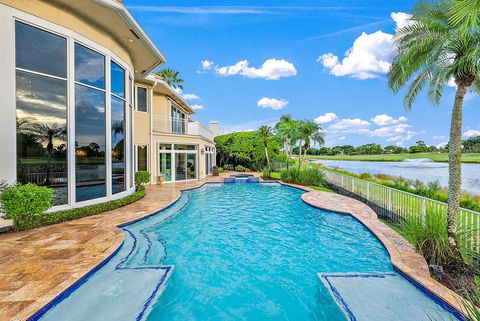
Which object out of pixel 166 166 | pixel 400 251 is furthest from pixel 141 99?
pixel 400 251

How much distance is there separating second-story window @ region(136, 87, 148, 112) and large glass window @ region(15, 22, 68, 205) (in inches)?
318

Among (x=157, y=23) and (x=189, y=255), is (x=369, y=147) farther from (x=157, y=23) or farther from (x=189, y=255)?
(x=189, y=255)

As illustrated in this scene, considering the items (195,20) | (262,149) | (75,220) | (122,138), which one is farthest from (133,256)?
(262,149)

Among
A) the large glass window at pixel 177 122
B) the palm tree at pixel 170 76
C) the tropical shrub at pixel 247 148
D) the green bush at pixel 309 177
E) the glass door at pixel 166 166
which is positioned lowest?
the green bush at pixel 309 177

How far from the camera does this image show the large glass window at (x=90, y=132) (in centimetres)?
768

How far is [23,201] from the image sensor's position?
5777 mm

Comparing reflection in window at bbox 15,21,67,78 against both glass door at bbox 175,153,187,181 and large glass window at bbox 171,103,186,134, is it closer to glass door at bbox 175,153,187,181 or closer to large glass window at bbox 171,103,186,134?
large glass window at bbox 171,103,186,134

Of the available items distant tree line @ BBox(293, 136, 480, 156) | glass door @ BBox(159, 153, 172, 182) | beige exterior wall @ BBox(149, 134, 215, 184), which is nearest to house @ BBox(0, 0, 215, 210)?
beige exterior wall @ BBox(149, 134, 215, 184)

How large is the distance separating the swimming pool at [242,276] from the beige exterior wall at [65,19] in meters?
6.74

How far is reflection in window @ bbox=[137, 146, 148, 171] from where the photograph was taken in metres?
15.4

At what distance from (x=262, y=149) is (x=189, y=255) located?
2314cm

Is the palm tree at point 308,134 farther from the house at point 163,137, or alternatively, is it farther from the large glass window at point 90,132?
the large glass window at point 90,132

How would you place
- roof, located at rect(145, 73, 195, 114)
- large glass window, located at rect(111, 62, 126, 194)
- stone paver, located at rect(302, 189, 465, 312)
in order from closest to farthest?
1. stone paver, located at rect(302, 189, 465, 312)
2. large glass window, located at rect(111, 62, 126, 194)
3. roof, located at rect(145, 73, 195, 114)

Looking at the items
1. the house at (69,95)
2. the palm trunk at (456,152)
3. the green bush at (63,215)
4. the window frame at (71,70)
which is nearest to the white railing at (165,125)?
the house at (69,95)
